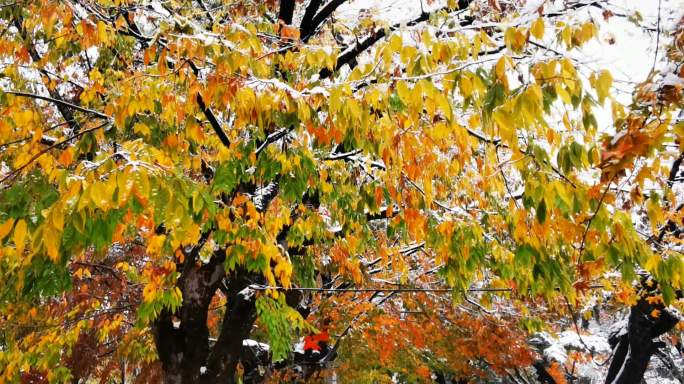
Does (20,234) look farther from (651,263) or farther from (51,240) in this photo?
(651,263)

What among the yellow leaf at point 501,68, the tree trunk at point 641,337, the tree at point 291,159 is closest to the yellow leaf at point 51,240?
the tree at point 291,159

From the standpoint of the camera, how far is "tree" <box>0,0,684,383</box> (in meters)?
2.54

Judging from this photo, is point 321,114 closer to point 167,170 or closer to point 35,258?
point 167,170

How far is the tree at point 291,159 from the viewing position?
2539 millimetres

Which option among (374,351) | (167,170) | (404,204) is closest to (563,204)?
(404,204)

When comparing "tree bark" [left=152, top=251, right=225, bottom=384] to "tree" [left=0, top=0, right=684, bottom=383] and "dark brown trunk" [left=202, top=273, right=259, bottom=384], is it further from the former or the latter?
"dark brown trunk" [left=202, top=273, right=259, bottom=384]

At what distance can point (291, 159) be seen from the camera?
4324mm

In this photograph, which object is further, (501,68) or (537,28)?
(537,28)

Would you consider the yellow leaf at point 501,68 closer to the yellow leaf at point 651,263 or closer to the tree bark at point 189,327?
the yellow leaf at point 651,263

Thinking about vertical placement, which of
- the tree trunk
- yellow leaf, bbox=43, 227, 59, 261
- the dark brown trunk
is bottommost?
the tree trunk

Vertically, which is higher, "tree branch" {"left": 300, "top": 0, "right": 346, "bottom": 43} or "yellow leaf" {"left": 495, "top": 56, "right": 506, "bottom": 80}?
"tree branch" {"left": 300, "top": 0, "right": 346, "bottom": 43}

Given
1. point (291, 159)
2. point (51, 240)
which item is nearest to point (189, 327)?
point (291, 159)

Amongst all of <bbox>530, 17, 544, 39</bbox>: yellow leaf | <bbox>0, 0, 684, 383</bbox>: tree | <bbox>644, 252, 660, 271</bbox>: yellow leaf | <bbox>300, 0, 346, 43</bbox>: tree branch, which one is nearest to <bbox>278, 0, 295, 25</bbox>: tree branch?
<bbox>0, 0, 684, 383</bbox>: tree

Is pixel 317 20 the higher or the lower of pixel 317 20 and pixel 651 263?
the higher
